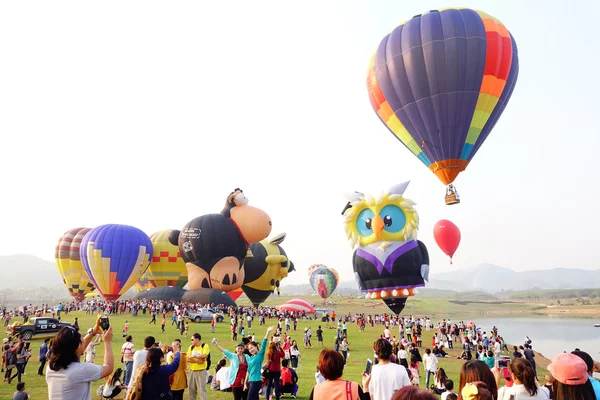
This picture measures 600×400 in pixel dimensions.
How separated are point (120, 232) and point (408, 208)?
22.0m

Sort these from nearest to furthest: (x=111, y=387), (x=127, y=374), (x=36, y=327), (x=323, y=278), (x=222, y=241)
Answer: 1. (x=111, y=387)
2. (x=127, y=374)
3. (x=36, y=327)
4. (x=222, y=241)
5. (x=323, y=278)

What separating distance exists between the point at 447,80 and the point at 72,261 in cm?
3378

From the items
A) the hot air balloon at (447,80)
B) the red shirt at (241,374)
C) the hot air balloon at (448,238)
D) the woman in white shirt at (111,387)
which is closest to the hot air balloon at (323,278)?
the hot air balloon at (448,238)

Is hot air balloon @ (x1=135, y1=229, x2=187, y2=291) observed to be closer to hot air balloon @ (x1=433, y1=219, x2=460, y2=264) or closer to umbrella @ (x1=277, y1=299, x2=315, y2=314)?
umbrella @ (x1=277, y1=299, x2=315, y2=314)

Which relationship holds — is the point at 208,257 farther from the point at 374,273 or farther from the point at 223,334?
the point at 374,273

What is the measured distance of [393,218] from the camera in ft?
68.0

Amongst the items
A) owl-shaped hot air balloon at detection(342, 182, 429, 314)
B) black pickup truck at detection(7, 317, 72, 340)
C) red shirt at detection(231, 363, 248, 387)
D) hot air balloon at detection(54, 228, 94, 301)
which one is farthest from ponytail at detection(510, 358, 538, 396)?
hot air balloon at detection(54, 228, 94, 301)

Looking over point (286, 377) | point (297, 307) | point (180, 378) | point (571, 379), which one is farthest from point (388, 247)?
point (297, 307)

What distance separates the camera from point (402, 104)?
21016 mm

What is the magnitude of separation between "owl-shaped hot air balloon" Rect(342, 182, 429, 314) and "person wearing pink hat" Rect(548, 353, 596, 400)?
55.8 ft

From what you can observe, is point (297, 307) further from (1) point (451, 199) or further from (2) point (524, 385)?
(2) point (524, 385)

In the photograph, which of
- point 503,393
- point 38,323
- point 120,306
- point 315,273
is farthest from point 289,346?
point 315,273

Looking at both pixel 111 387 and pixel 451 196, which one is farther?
pixel 451 196

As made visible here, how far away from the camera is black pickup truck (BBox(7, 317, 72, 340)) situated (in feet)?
61.3
